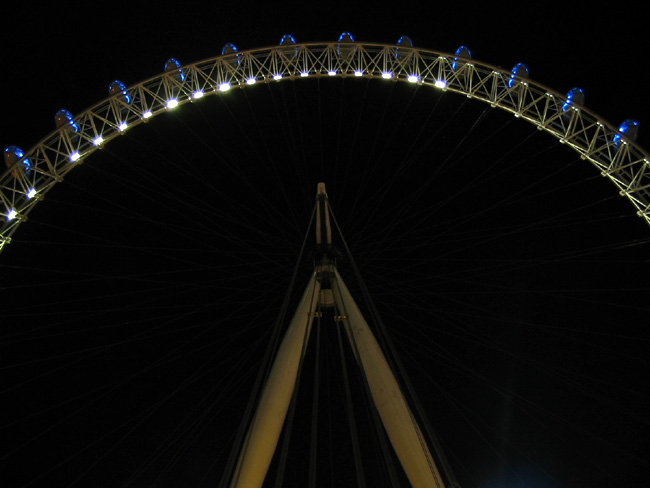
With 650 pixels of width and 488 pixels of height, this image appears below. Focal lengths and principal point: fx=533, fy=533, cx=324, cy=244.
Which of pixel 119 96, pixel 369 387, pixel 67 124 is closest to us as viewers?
pixel 369 387

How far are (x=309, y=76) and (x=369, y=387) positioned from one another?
8.54 meters

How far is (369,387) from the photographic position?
8.45m

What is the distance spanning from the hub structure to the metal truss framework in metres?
5.49

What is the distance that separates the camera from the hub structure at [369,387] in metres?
8.93

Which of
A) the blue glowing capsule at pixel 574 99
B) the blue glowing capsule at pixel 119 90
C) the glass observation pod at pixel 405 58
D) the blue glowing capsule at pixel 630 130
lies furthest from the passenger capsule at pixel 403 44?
the blue glowing capsule at pixel 119 90

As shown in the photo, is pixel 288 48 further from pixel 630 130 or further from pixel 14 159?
pixel 630 130

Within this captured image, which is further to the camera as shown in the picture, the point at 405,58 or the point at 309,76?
the point at 309,76

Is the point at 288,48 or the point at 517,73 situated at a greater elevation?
the point at 288,48

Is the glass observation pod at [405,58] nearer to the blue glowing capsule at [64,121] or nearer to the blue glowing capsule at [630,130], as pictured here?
the blue glowing capsule at [630,130]

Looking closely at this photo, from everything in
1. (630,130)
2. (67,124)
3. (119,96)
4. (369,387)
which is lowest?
(369,387)

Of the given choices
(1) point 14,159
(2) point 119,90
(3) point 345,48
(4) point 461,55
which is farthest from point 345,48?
(1) point 14,159

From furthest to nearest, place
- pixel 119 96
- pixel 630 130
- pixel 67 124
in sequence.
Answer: pixel 119 96
pixel 67 124
pixel 630 130

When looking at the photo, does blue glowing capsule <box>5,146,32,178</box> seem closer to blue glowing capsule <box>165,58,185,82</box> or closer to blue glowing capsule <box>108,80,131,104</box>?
blue glowing capsule <box>108,80,131,104</box>

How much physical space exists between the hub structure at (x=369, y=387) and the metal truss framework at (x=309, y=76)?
549 cm
